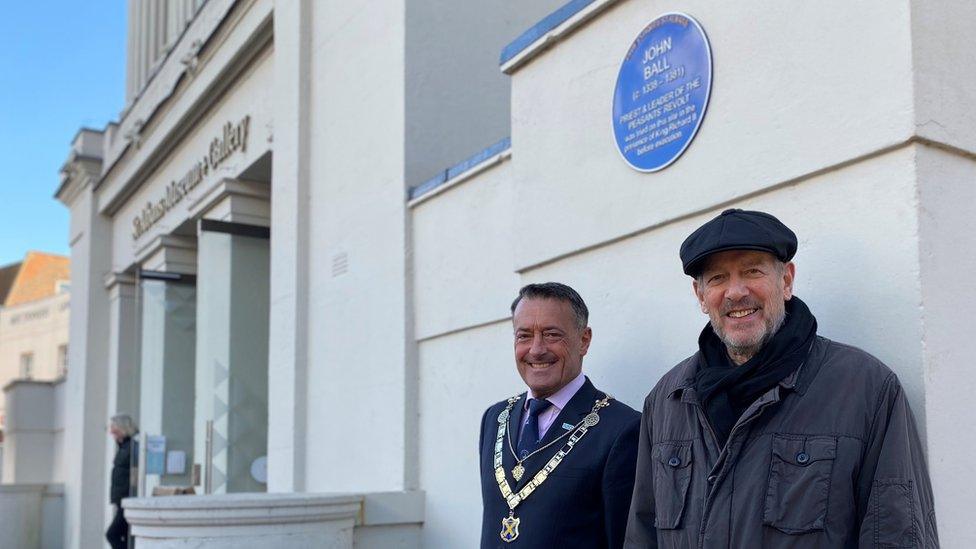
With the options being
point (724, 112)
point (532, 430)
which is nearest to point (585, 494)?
point (532, 430)

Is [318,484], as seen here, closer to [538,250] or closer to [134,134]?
[538,250]

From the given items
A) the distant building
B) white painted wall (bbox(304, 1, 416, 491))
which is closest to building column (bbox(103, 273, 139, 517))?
white painted wall (bbox(304, 1, 416, 491))

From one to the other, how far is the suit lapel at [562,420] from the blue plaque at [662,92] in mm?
868

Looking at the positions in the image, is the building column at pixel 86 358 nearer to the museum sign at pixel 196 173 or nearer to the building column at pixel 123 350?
the building column at pixel 123 350

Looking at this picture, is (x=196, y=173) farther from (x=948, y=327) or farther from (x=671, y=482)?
(x=948, y=327)

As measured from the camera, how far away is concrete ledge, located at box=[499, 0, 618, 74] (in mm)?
4059

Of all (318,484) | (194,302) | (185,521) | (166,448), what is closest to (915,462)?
(185,521)

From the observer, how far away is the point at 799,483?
2.24 metres

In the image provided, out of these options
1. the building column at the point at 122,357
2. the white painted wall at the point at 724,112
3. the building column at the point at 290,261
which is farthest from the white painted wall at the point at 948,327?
the building column at the point at 122,357

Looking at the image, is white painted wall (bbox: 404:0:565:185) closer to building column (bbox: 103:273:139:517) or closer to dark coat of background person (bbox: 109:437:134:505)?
dark coat of background person (bbox: 109:437:134:505)

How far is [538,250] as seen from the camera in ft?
14.4

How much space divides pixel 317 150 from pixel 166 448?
4.81 m

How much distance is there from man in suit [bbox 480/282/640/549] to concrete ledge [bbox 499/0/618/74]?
123 centimetres

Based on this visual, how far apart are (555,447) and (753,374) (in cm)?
106
